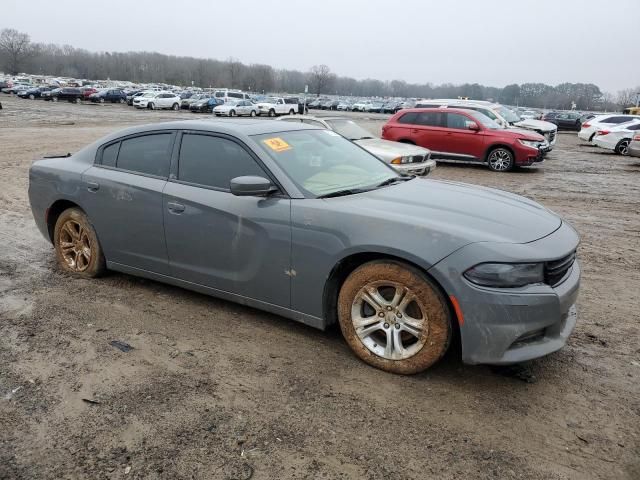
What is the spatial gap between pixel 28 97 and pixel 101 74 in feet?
364

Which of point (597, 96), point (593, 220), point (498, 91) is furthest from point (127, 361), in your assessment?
point (498, 91)

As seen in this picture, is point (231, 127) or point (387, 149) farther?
point (387, 149)

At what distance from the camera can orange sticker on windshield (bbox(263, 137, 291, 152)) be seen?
13.4 feet

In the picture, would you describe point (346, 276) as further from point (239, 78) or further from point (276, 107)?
point (239, 78)

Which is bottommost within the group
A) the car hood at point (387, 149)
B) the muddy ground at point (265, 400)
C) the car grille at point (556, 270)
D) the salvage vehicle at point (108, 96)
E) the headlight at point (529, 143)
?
the salvage vehicle at point (108, 96)

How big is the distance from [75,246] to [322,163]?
8.75 ft

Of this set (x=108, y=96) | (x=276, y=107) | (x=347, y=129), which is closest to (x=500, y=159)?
(x=347, y=129)

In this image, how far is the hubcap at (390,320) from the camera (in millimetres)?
3301

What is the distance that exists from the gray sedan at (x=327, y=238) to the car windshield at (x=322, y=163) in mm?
17

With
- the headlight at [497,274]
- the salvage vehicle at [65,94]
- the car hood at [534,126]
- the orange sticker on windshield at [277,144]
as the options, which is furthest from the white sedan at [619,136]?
the salvage vehicle at [65,94]

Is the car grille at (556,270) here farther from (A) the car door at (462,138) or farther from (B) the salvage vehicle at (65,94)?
(B) the salvage vehicle at (65,94)

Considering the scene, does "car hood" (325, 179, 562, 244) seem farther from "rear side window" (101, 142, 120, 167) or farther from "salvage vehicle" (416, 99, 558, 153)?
"salvage vehicle" (416, 99, 558, 153)

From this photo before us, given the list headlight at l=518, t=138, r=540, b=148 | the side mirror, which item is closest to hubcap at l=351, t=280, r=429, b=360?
the side mirror

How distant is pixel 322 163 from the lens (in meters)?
4.28
